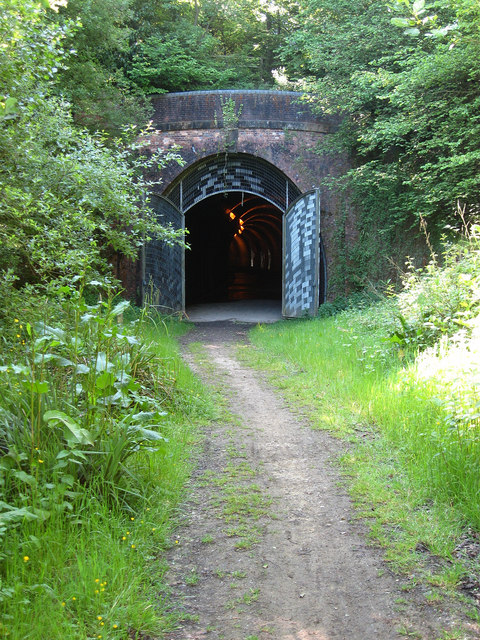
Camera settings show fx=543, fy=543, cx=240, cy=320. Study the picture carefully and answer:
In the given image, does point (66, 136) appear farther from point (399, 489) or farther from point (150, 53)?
point (150, 53)

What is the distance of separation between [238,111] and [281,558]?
1120cm

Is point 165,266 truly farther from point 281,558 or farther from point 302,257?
point 281,558

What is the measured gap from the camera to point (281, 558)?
2.83 m

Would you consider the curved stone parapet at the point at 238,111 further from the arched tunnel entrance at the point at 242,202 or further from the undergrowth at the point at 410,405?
the undergrowth at the point at 410,405

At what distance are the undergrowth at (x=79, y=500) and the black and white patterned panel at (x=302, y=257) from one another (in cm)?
767

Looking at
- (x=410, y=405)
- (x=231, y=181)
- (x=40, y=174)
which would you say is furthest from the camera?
(x=231, y=181)

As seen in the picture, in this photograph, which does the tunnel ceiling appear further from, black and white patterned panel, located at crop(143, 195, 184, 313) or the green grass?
the green grass

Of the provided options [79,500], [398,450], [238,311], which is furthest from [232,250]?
[79,500]

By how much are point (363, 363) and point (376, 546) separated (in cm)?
331

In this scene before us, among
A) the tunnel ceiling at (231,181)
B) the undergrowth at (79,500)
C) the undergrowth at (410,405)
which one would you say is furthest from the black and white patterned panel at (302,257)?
the undergrowth at (79,500)

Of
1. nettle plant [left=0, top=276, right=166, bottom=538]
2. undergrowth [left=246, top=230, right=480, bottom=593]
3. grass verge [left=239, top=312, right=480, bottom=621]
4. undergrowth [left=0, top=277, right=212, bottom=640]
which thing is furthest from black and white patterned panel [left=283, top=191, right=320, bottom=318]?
nettle plant [left=0, top=276, right=166, bottom=538]

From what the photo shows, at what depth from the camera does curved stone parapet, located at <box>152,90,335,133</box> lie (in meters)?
12.3

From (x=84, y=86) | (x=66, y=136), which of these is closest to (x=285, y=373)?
(x=66, y=136)

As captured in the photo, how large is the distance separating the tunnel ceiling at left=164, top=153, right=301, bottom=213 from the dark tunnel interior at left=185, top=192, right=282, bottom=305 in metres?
2.35
